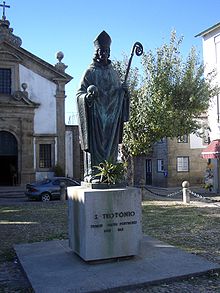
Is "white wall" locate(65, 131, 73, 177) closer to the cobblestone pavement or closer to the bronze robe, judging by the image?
the bronze robe

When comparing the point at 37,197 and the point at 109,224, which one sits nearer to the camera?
the point at 109,224

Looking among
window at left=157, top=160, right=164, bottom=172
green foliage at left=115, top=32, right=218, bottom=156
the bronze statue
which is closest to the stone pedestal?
the bronze statue

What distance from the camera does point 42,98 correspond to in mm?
27688

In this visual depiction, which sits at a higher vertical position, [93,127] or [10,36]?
[10,36]

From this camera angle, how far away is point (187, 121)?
61.7 ft

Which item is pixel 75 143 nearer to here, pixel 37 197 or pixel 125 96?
pixel 37 197

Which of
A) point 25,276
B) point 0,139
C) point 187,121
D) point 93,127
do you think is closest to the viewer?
point 25,276

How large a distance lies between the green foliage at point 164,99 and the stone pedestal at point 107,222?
11512mm

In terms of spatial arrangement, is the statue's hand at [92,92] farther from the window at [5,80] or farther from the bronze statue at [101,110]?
the window at [5,80]

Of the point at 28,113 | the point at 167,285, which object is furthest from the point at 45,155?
the point at 167,285

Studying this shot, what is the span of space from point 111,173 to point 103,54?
2101mm

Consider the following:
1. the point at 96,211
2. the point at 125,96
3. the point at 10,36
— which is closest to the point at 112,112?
the point at 125,96

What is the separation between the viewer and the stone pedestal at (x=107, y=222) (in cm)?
581

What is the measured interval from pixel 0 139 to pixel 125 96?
21825 mm
